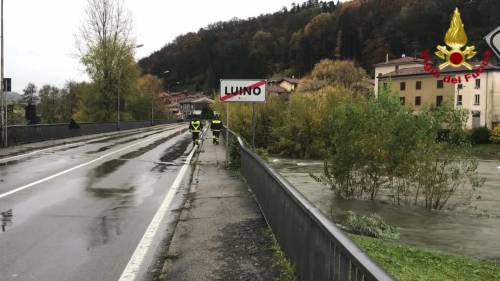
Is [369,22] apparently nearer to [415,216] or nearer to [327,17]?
[327,17]

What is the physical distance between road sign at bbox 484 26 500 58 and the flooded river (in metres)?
7.78

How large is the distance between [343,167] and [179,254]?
9833 mm

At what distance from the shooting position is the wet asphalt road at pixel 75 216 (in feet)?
19.9

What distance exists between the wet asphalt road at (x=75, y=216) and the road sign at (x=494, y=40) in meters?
4.10

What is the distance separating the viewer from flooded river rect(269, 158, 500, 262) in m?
11.1

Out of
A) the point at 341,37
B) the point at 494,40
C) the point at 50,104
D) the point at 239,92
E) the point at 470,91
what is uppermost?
the point at 341,37

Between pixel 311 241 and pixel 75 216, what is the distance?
542 centimetres

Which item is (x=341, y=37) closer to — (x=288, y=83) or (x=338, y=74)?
(x=288, y=83)

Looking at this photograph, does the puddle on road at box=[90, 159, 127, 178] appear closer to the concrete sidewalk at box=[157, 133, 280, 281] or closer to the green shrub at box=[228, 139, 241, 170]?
the green shrub at box=[228, 139, 241, 170]

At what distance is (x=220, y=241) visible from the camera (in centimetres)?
724

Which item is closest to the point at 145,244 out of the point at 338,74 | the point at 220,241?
the point at 220,241

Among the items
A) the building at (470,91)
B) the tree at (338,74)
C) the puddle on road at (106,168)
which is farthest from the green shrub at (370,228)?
the tree at (338,74)

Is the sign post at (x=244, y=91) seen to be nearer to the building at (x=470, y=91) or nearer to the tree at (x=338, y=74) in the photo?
the building at (x=470, y=91)

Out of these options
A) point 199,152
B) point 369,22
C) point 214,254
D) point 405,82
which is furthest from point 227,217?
point 369,22
